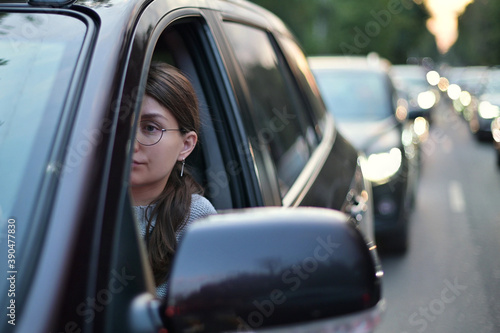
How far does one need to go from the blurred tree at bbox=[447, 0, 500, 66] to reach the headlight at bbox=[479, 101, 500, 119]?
42.4 m

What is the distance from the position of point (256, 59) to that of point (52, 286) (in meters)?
1.82

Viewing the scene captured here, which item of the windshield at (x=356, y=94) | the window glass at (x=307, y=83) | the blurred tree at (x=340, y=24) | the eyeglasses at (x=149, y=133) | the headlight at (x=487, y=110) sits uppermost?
the eyeglasses at (x=149, y=133)

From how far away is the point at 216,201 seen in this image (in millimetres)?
2410

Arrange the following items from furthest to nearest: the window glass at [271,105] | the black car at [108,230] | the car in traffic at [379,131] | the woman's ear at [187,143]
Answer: the car in traffic at [379,131] → the window glass at [271,105] → the woman's ear at [187,143] → the black car at [108,230]

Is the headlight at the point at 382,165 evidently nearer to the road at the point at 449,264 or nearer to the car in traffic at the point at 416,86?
the road at the point at 449,264

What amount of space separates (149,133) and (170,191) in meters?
0.19

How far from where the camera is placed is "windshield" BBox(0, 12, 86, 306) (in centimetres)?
130

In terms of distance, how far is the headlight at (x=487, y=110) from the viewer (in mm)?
15094

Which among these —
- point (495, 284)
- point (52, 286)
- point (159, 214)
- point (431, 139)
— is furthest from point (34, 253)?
point (431, 139)

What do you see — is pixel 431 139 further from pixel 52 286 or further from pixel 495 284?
pixel 52 286

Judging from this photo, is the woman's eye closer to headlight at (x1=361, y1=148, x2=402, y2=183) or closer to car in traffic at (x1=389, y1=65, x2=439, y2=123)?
headlight at (x1=361, y1=148, x2=402, y2=183)

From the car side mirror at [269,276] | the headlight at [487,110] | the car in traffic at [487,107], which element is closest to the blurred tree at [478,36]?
the car in traffic at [487,107]

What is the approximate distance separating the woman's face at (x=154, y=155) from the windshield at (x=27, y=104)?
486 millimetres

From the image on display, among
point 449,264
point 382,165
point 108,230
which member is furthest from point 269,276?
point 382,165
